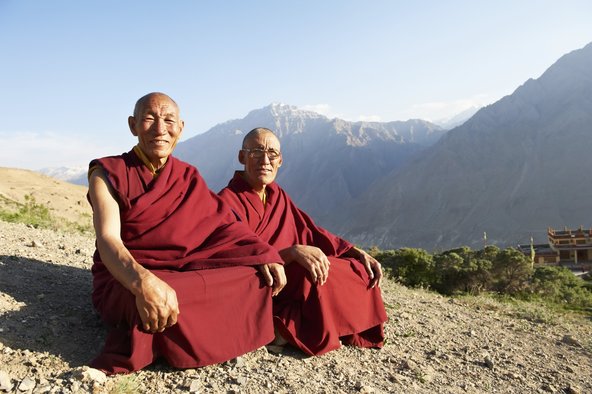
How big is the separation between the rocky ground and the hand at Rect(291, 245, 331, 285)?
2.00 ft

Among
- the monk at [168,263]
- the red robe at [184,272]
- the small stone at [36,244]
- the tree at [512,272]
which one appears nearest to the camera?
the monk at [168,263]

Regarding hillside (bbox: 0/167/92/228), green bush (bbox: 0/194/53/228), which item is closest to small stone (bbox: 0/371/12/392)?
green bush (bbox: 0/194/53/228)

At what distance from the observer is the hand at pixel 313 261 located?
3471mm

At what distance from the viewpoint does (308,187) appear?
10775 centimetres

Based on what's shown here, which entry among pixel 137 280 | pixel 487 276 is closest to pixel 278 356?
pixel 137 280

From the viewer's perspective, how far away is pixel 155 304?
249 cm

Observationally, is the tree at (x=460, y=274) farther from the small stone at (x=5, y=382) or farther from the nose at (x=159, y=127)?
the small stone at (x=5, y=382)

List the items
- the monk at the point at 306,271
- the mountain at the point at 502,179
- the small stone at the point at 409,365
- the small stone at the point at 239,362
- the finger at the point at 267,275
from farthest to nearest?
the mountain at the point at 502,179
the small stone at the point at 409,365
the monk at the point at 306,271
the finger at the point at 267,275
the small stone at the point at 239,362

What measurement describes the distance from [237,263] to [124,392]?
1031mm

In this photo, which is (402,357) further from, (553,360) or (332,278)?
(553,360)

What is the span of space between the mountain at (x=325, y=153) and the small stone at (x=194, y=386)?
84.8 m

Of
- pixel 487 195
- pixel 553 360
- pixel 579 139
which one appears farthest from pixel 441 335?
pixel 579 139

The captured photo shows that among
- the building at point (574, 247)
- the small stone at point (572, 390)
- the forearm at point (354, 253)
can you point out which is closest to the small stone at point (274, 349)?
the forearm at point (354, 253)

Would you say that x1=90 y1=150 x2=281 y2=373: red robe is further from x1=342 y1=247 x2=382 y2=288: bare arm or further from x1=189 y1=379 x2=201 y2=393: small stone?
x1=342 y1=247 x2=382 y2=288: bare arm
